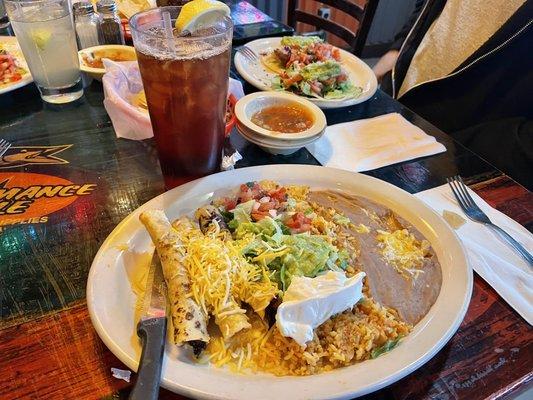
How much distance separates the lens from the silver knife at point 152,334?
0.80 m

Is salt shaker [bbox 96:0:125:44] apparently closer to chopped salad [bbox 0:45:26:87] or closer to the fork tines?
chopped salad [bbox 0:45:26:87]

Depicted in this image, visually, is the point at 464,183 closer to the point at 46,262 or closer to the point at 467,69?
the point at 467,69

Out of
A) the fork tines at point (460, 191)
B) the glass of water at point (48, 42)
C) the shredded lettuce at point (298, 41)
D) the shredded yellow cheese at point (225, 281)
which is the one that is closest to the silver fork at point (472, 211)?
the fork tines at point (460, 191)

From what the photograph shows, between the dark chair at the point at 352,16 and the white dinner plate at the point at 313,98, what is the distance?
0.91m

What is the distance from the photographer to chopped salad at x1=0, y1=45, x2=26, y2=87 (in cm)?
195

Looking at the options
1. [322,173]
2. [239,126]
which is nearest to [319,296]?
[322,173]

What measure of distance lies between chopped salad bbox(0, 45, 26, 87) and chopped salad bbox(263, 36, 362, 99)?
1196mm

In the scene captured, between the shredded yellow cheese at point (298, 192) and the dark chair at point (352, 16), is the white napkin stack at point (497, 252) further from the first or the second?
the dark chair at point (352, 16)

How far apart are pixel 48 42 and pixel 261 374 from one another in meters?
1.60

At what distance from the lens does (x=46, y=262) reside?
3.97 ft

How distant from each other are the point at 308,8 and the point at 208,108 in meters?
4.96

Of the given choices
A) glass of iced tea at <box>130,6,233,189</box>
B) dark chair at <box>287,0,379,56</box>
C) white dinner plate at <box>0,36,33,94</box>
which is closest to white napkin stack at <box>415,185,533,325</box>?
glass of iced tea at <box>130,6,233,189</box>

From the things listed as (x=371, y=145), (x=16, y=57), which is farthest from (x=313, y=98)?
(x=16, y=57)

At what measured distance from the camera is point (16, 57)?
2.17m
